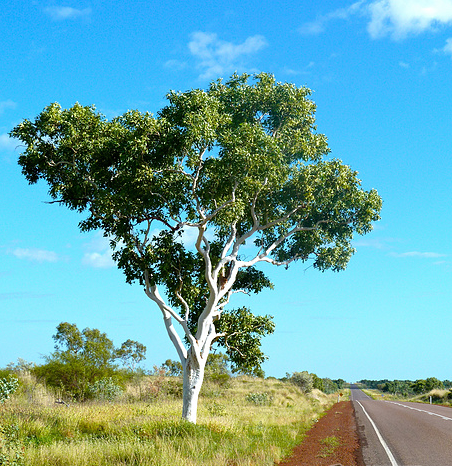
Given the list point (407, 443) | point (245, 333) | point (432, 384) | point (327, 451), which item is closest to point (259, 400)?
point (245, 333)

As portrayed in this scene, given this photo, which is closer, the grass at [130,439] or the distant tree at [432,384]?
the grass at [130,439]

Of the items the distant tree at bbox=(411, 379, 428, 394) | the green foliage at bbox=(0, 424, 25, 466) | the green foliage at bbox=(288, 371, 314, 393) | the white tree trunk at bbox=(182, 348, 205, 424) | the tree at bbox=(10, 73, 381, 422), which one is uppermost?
the tree at bbox=(10, 73, 381, 422)

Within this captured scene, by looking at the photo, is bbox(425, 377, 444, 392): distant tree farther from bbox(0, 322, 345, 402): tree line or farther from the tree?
the tree

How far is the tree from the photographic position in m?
17.1

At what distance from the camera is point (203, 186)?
17859 millimetres

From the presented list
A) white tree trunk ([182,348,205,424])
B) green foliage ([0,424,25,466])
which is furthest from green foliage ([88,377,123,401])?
green foliage ([0,424,25,466])

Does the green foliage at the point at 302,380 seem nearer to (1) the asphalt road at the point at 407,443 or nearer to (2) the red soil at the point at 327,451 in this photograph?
(1) the asphalt road at the point at 407,443

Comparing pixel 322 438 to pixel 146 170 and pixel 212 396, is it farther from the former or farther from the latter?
pixel 212 396

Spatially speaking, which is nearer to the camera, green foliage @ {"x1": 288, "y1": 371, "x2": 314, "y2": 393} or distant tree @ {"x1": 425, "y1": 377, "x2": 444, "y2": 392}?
green foliage @ {"x1": 288, "y1": 371, "x2": 314, "y2": 393}

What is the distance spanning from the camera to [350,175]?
842 inches

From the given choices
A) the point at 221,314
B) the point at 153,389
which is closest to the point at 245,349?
the point at 221,314

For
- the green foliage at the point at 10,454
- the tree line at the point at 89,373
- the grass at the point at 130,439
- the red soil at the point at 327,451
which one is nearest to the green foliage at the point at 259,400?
the tree line at the point at 89,373

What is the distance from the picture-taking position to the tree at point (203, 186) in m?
17.1

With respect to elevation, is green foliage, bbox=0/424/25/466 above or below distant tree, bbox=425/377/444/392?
above
